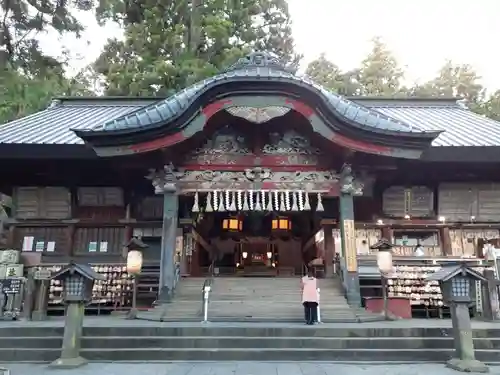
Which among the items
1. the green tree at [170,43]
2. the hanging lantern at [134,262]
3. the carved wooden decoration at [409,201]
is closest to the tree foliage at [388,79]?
the green tree at [170,43]

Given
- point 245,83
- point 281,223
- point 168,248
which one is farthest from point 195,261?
point 245,83

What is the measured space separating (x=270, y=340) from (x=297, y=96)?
593 centimetres

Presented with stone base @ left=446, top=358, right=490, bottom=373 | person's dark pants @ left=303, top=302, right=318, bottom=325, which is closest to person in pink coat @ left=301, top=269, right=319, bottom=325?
person's dark pants @ left=303, top=302, right=318, bottom=325

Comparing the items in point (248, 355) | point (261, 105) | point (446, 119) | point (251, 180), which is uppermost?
point (446, 119)

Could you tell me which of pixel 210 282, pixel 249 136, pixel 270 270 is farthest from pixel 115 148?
pixel 270 270

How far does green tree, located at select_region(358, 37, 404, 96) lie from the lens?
3497 centimetres

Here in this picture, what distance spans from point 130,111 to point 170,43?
7.59 meters

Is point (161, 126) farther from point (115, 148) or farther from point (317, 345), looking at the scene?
point (317, 345)

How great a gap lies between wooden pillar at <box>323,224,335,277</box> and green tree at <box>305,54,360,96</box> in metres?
19.1

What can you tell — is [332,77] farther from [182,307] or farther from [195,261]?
[182,307]

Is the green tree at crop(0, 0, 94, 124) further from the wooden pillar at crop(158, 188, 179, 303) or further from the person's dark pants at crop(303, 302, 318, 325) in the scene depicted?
the person's dark pants at crop(303, 302, 318, 325)

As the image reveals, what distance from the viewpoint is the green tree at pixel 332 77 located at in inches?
1270

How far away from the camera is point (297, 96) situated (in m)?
10.9

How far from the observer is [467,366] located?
6.98m
